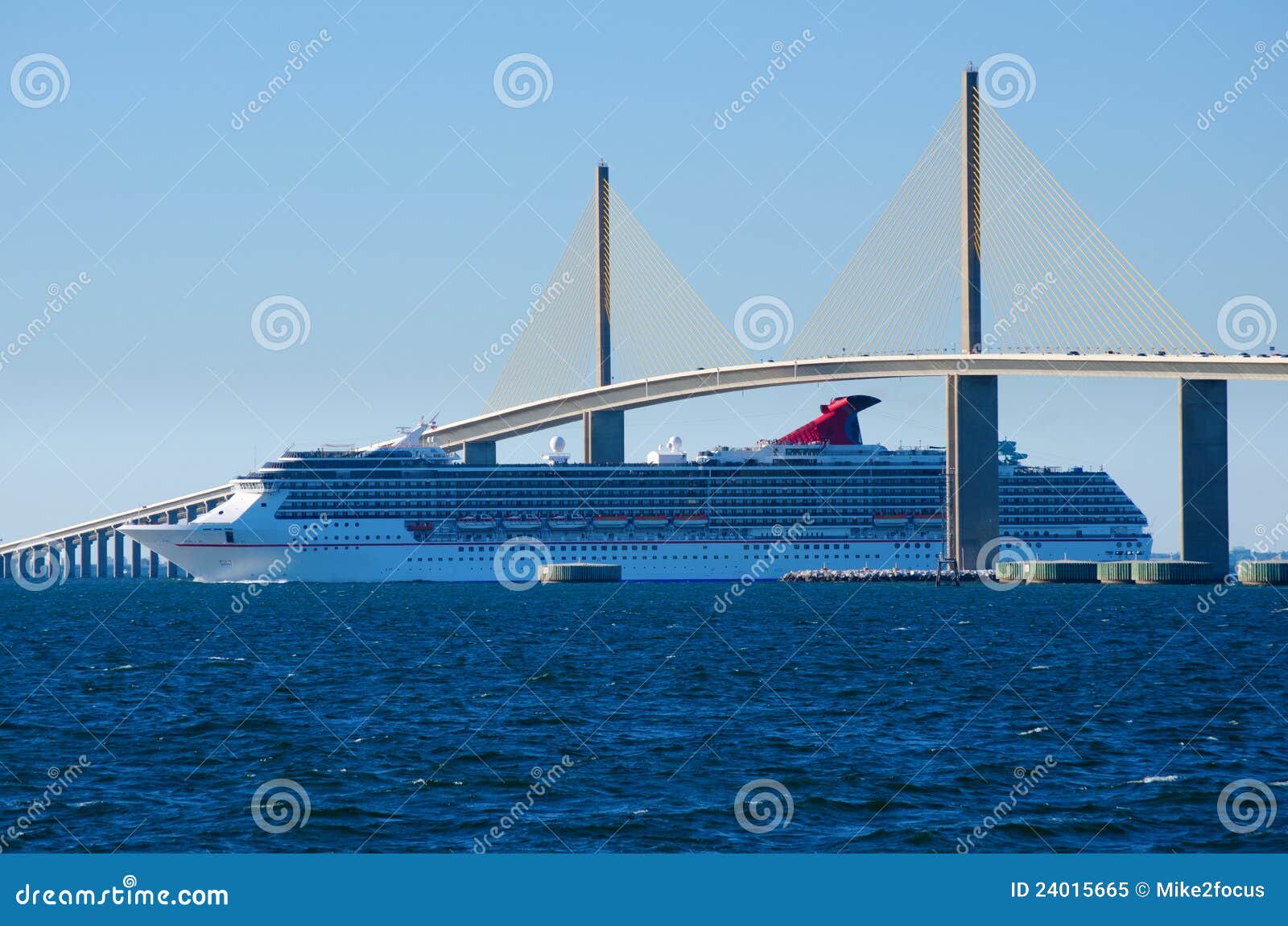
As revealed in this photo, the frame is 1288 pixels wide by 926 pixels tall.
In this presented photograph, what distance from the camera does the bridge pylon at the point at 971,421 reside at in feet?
252

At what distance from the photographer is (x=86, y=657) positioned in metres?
38.1

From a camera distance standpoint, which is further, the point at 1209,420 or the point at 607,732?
the point at 1209,420

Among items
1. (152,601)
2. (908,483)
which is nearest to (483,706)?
(152,601)

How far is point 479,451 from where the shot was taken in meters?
104

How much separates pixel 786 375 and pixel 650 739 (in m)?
64.2

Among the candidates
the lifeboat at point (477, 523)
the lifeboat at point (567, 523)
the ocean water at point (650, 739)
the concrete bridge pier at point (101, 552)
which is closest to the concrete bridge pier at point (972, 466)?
the lifeboat at point (567, 523)

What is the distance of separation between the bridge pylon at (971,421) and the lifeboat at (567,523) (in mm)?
18956

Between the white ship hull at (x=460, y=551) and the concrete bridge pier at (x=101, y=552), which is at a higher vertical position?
the concrete bridge pier at (x=101, y=552)

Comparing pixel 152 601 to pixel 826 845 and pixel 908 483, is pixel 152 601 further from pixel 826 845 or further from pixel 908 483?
pixel 826 845

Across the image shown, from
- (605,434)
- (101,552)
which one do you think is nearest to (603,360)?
(605,434)

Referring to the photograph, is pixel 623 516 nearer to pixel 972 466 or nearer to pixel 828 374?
pixel 828 374

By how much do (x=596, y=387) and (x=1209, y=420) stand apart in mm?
36387

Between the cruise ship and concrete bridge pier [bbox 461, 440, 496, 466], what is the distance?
1006 centimetres

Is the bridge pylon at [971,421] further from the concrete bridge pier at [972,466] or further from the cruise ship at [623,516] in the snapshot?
the cruise ship at [623,516]
